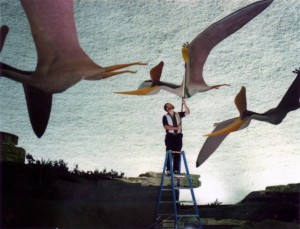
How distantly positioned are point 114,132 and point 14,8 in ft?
8.67

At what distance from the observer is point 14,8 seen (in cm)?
706

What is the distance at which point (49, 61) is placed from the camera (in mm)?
6590

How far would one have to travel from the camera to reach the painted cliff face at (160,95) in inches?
286

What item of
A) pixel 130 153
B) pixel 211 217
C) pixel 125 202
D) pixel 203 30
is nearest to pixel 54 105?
pixel 130 153

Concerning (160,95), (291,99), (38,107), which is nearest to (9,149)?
(38,107)

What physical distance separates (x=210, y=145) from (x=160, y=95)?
4.07ft

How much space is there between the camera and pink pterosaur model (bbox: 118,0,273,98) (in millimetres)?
7191

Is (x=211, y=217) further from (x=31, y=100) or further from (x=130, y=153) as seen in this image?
(x=31, y=100)

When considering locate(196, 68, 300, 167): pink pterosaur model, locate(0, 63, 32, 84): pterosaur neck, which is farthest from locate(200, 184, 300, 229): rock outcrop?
locate(0, 63, 32, 84): pterosaur neck

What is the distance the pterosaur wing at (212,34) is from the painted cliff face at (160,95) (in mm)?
104

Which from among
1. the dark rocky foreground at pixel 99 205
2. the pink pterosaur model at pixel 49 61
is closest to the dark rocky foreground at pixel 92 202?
the dark rocky foreground at pixel 99 205

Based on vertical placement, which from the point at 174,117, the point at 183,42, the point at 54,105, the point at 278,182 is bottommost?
the point at 278,182

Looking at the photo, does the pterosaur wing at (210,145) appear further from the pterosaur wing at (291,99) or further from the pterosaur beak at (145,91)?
the pterosaur beak at (145,91)

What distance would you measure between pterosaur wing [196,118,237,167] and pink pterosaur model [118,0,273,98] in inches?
26.5
